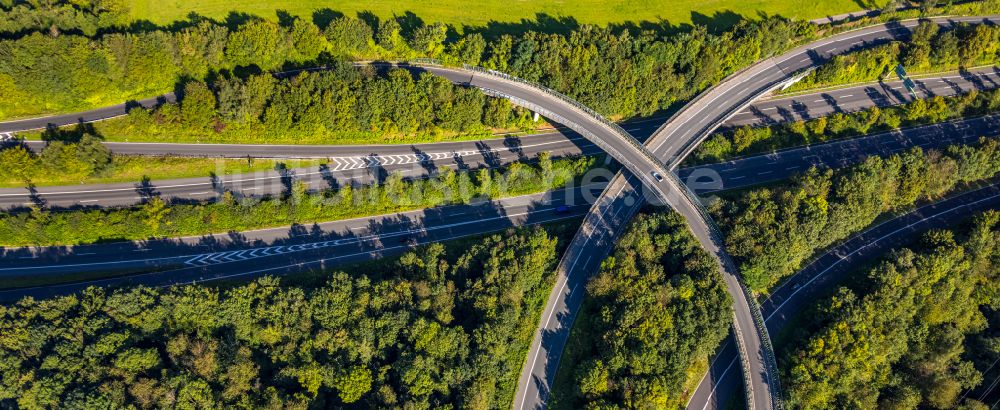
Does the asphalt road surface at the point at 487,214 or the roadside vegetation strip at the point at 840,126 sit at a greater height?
the roadside vegetation strip at the point at 840,126

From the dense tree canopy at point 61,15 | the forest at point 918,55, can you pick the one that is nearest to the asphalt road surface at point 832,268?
the forest at point 918,55

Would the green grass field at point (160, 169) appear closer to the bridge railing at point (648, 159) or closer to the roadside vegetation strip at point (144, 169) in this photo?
the roadside vegetation strip at point (144, 169)

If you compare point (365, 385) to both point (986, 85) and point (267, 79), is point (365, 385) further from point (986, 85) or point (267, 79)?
point (986, 85)

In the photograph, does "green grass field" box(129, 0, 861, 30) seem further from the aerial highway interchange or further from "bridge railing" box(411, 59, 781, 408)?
"bridge railing" box(411, 59, 781, 408)

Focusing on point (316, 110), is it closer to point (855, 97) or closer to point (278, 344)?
point (278, 344)

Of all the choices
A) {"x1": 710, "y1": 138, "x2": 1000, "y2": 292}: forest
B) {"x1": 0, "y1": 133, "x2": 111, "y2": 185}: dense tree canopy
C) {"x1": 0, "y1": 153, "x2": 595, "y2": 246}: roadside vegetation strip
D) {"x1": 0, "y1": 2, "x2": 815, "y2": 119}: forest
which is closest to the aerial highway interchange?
{"x1": 0, "y1": 153, "x2": 595, "y2": 246}: roadside vegetation strip
